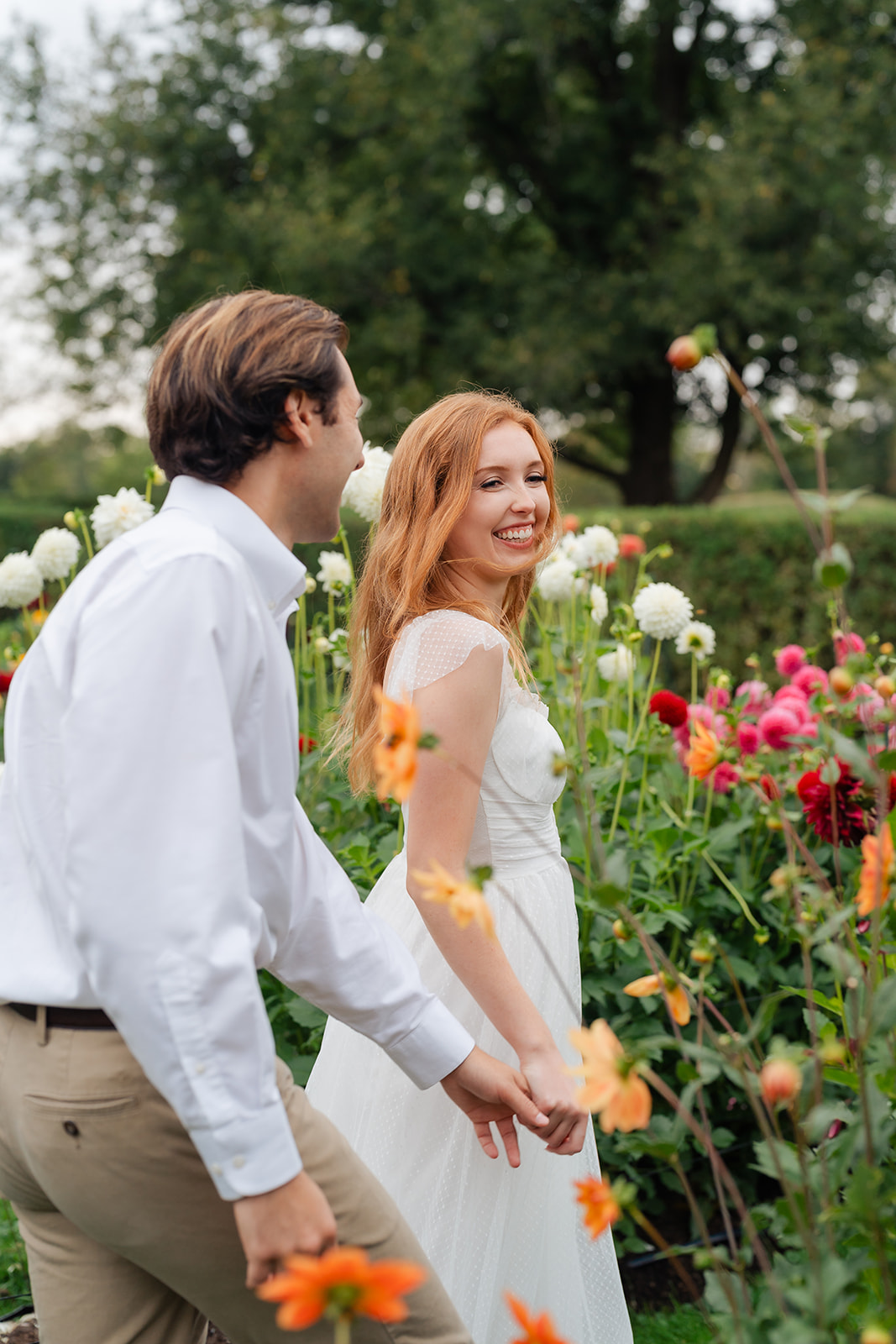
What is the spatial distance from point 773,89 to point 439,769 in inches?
536

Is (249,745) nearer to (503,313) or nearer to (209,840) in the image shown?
(209,840)

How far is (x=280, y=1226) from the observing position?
0.98 metres

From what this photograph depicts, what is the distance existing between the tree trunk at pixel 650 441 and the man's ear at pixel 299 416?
13.3 meters

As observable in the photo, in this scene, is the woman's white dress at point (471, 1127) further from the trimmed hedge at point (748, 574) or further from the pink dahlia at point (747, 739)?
the trimmed hedge at point (748, 574)

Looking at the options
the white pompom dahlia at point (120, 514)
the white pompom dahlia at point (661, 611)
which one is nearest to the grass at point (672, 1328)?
the white pompom dahlia at point (661, 611)

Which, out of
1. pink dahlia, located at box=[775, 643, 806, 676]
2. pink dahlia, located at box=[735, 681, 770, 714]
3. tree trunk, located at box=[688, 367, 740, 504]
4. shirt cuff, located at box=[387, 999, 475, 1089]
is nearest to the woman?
shirt cuff, located at box=[387, 999, 475, 1089]

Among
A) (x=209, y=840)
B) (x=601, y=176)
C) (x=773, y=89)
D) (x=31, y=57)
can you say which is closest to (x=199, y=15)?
(x=31, y=57)

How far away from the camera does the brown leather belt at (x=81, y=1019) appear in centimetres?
106

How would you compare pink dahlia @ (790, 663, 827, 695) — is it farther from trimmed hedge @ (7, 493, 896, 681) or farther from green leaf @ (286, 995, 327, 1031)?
trimmed hedge @ (7, 493, 896, 681)

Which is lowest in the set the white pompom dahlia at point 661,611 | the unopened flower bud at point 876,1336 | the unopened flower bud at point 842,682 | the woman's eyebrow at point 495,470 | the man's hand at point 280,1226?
the man's hand at point 280,1226

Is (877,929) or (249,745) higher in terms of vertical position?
(249,745)

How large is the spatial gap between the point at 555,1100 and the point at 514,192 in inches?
546

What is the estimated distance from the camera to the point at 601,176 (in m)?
13.3

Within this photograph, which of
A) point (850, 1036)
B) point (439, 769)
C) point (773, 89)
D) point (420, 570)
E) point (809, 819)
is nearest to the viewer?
point (850, 1036)
